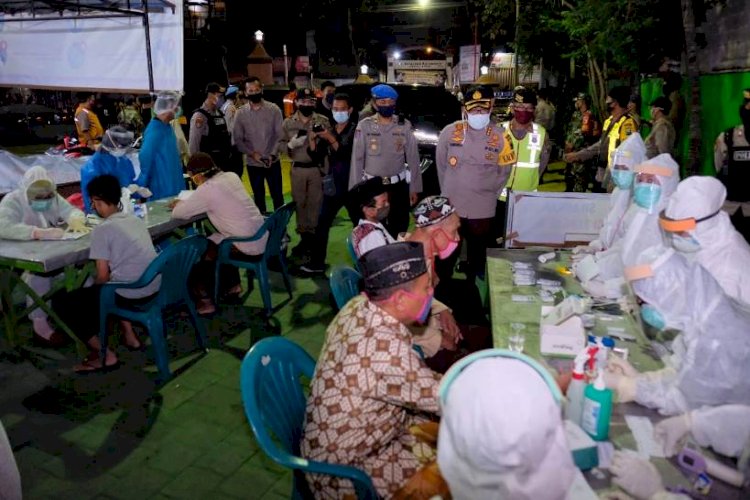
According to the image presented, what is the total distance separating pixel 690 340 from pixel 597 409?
52 cm

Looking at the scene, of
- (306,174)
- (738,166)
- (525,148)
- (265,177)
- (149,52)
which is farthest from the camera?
(265,177)

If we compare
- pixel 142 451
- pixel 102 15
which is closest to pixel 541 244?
pixel 142 451

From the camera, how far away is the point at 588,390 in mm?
1957

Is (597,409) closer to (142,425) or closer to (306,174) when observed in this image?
(142,425)

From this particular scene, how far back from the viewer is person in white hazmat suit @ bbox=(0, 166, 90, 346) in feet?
14.1

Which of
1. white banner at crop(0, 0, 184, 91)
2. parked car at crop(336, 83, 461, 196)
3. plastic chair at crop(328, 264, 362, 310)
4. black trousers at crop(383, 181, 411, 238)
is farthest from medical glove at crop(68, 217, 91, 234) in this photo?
parked car at crop(336, 83, 461, 196)

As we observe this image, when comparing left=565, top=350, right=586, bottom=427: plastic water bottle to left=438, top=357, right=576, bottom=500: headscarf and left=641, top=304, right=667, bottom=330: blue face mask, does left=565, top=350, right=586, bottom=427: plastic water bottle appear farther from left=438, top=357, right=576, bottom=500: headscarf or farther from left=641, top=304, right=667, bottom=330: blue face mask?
left=438, top=357, right=576, bottom=500: headscarf

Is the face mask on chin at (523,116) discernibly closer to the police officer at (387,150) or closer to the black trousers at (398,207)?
the police officer at (387,150)

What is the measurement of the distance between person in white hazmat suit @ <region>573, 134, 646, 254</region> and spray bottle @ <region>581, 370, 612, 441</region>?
7.28 feet

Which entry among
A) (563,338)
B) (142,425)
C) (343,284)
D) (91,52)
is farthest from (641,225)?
(91,52)

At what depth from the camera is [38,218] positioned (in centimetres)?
457

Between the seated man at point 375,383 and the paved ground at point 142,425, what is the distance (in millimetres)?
A: 1159

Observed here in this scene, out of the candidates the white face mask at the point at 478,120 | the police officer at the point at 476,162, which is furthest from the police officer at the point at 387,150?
the white face mask at the point at 478,120

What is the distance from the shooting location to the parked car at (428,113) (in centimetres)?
919
